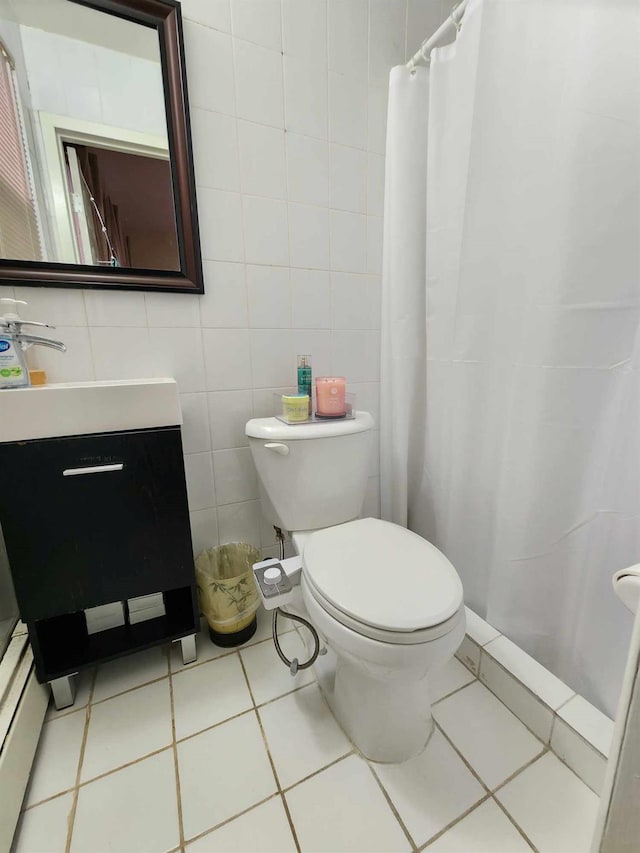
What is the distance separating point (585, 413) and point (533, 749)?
0.76 metres

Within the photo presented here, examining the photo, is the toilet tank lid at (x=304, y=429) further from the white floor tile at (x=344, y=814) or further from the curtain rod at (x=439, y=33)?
the curtain rod at (x=439, y=33)

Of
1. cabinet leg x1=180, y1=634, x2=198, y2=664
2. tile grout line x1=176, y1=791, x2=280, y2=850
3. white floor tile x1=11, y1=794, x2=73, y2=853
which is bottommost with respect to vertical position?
tile grout line x1=176, y1=791, x2=280, y2=850

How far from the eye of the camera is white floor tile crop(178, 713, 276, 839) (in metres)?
0.70

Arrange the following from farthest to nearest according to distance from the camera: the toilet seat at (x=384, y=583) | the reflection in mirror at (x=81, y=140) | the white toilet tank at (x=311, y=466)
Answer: the white toilet tank at (x=311, y=466), the reflection in mirror at (x=81, y=140), the toilet seat at (x=384, y=583)

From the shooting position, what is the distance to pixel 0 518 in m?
0.73

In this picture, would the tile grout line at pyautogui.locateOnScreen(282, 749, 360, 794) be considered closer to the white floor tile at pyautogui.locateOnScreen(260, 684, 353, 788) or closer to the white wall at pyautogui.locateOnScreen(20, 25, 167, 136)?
the white floor tile at pyautogui.locateOnScreen(260, 684, 353, 788)

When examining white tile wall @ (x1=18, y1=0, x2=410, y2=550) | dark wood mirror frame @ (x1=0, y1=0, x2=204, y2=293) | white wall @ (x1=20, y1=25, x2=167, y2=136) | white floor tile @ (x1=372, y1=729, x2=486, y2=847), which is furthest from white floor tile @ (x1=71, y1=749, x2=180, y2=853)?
white wall @ (x1=20, y1=25, x2=167, y2=136)

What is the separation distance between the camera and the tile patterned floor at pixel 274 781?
0.66 meters

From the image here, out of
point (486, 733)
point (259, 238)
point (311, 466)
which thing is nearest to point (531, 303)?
point (311, 466)

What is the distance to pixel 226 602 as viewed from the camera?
3.42 feet

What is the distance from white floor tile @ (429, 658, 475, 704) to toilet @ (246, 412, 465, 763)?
107 mm

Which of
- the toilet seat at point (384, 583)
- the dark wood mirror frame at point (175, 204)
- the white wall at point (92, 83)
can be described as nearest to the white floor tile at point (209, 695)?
the toilet seat at point (384, 583)

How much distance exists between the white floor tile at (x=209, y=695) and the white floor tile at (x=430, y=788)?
371 mm

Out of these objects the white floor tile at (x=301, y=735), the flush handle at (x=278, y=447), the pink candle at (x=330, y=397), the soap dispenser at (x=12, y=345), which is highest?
the soap dispenser at (x=12, y=345)
